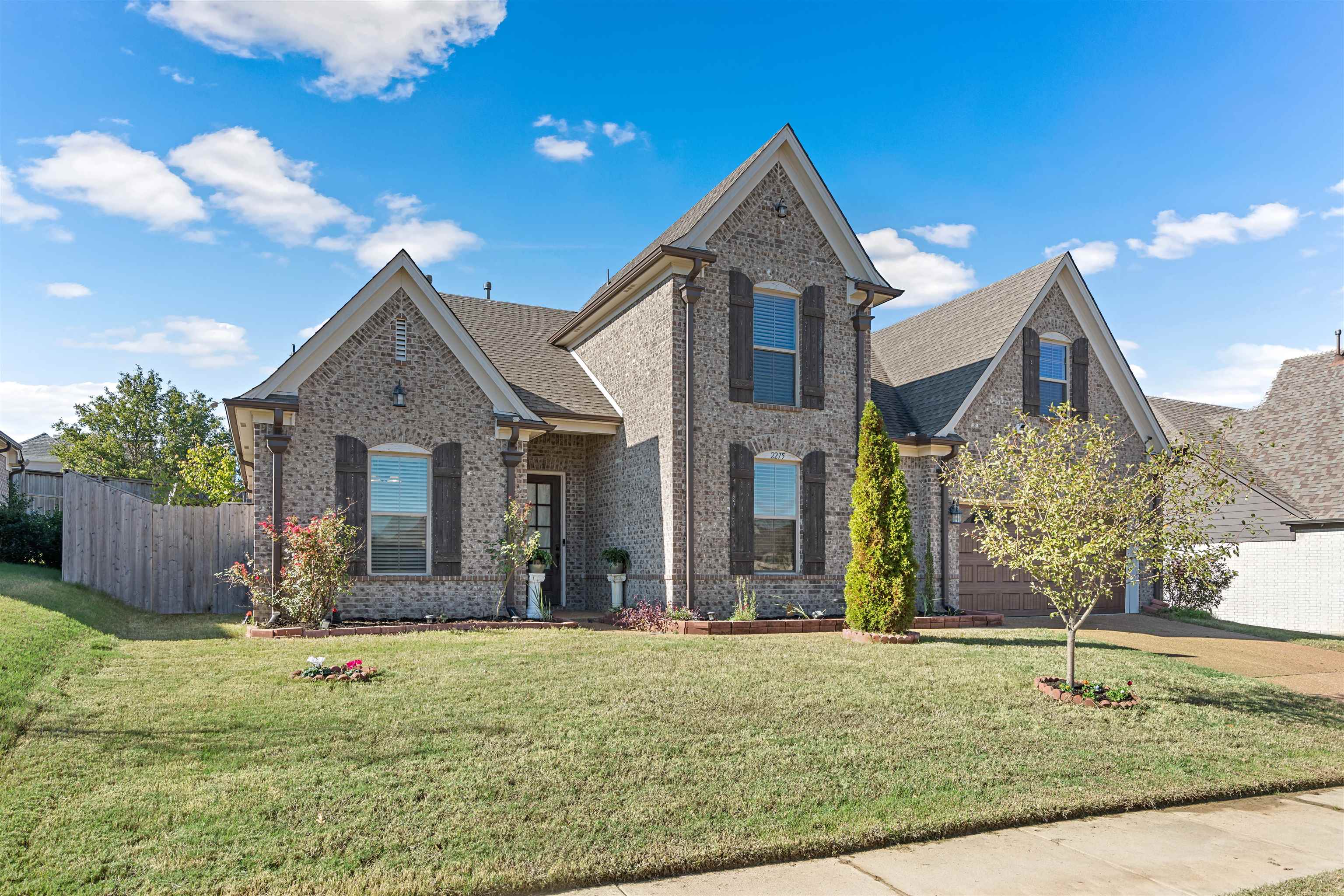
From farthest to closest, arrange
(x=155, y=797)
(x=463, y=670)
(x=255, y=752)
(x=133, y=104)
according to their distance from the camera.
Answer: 1. (x=133, y=104)
2. (x=463, y=670)
3. (x=255, y=752)
4. (x=155, y=797)

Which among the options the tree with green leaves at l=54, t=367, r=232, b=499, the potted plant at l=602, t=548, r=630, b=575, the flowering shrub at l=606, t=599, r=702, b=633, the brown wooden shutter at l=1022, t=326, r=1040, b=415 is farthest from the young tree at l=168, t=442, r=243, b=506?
the brown wooden shutter at l=1022, t=326, r=1040, b=415

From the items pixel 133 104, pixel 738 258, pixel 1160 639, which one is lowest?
pixel 1160 639

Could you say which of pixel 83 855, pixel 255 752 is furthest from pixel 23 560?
pixel 83 855

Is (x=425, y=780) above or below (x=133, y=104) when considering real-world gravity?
below

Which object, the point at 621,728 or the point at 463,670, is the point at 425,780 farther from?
the point at 463,670

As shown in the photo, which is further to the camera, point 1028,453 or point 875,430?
point 875,430

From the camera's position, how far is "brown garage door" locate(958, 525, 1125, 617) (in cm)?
1795

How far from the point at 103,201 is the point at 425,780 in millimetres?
12529

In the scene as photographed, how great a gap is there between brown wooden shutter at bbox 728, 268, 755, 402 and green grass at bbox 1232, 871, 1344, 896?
37.2 feet

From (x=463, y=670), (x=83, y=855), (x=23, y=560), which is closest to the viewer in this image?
(x=83, y=855)

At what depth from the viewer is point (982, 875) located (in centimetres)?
506

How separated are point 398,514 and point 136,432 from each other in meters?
48.8

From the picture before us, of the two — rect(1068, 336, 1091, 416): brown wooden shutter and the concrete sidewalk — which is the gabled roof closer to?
rect(1068, 336, 1091, 416): brown wooden shutter

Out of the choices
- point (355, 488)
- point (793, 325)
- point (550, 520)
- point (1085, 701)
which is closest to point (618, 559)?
point (550, 520)
